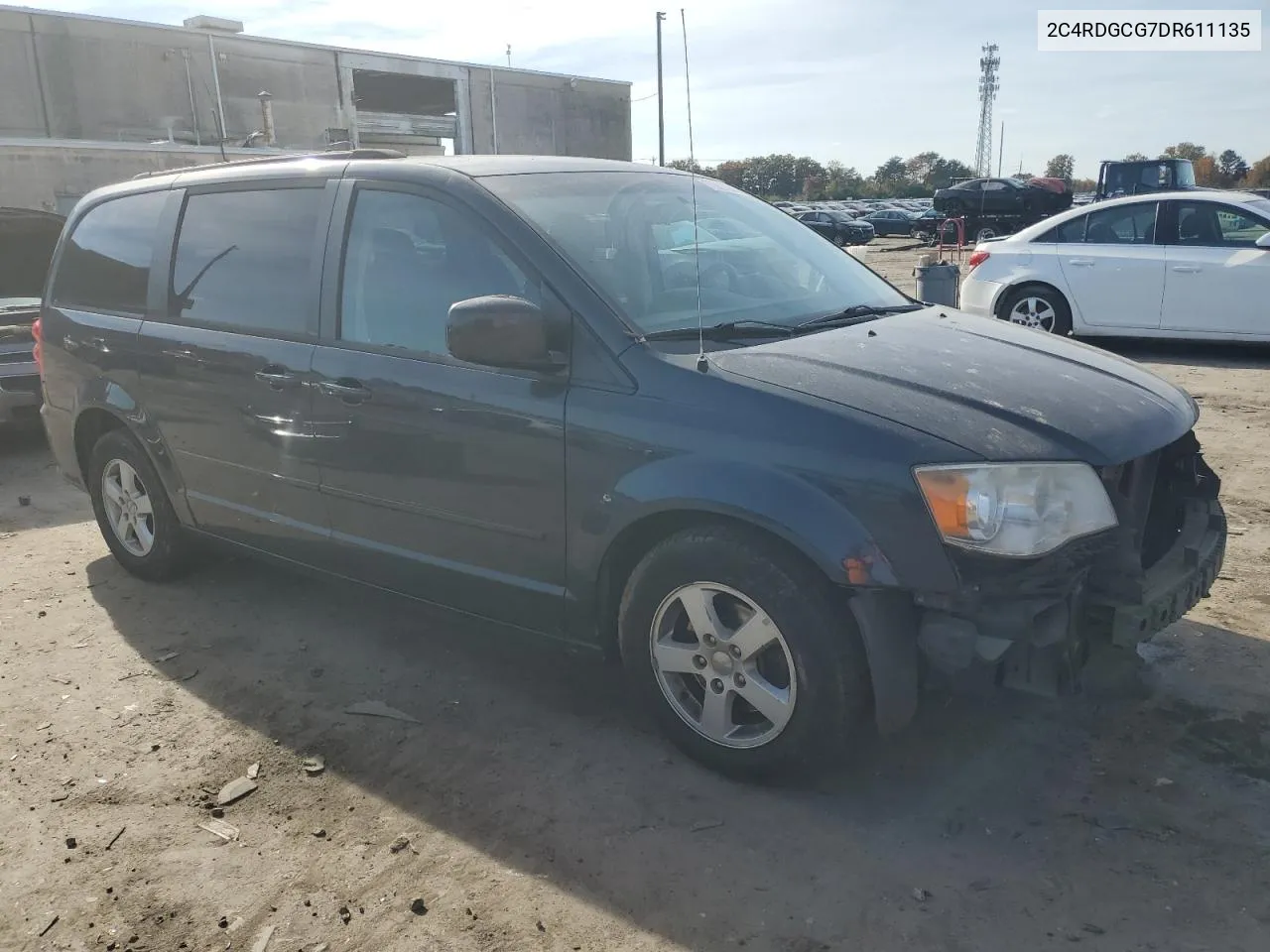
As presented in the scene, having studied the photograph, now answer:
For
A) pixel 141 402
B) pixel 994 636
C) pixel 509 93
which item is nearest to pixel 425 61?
pixel 509 93

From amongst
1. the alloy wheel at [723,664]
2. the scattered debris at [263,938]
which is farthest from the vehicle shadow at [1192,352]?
the scattered debris at [263,938]

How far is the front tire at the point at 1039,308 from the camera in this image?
9883 mm

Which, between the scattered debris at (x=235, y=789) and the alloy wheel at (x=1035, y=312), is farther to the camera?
the alloy wheel at (x=1035, y=312)

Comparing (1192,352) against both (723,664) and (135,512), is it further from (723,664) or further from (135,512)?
(135,512)

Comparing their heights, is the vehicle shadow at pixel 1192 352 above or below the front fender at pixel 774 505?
below

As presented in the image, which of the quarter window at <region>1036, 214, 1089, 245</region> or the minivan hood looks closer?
the minivan hood

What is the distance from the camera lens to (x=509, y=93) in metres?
45.7

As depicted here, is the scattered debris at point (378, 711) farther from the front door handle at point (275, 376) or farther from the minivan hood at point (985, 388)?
the minivan hood at point (985, 388)

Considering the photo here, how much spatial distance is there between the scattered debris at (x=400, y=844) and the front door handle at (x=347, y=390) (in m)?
1.46

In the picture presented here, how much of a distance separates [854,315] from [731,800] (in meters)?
1.71

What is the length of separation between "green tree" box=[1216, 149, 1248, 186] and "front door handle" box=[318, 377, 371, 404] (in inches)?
2195

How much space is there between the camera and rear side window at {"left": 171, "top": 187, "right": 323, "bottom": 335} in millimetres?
3838

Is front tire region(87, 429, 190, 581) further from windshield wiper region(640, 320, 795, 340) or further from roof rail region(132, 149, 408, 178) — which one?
windshield wiper region(640, 320, 795, 340)

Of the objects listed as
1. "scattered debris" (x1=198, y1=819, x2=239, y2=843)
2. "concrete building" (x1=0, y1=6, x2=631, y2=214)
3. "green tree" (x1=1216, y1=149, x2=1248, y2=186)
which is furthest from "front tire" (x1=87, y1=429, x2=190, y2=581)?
"green tree" (x1=1216, y1=149, x2=1248, y2=186)
